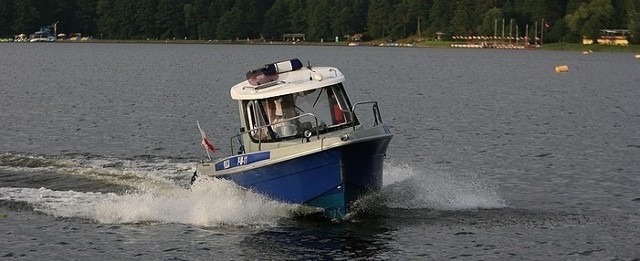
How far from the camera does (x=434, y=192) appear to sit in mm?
30797

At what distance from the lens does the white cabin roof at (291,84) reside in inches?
1091

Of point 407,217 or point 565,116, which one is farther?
point 565,116

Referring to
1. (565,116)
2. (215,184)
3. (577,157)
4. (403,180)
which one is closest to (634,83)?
(565,116)

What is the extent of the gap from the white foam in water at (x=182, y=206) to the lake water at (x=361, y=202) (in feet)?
0.12

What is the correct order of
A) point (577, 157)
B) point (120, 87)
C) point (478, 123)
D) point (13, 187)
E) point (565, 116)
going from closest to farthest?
Answer: point (13, 187) → point (577, 157) → point (478, 123) → point (565, 116) → point (120, 87)

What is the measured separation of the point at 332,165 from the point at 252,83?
364 cm

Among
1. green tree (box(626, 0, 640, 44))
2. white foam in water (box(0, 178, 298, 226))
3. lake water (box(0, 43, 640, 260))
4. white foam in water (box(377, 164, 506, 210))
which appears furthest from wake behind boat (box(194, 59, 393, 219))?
green tree (box(626, 0, 640, 44))

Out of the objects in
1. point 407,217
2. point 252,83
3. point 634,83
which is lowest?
point 634,83

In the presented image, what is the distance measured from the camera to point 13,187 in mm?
31688

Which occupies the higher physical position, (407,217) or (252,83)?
(252,83)

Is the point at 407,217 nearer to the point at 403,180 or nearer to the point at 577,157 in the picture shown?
the point at 403,180

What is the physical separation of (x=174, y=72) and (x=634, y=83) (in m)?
41.8

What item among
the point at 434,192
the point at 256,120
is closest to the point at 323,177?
the point at 256,120

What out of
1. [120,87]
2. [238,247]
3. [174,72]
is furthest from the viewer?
[174,72]
